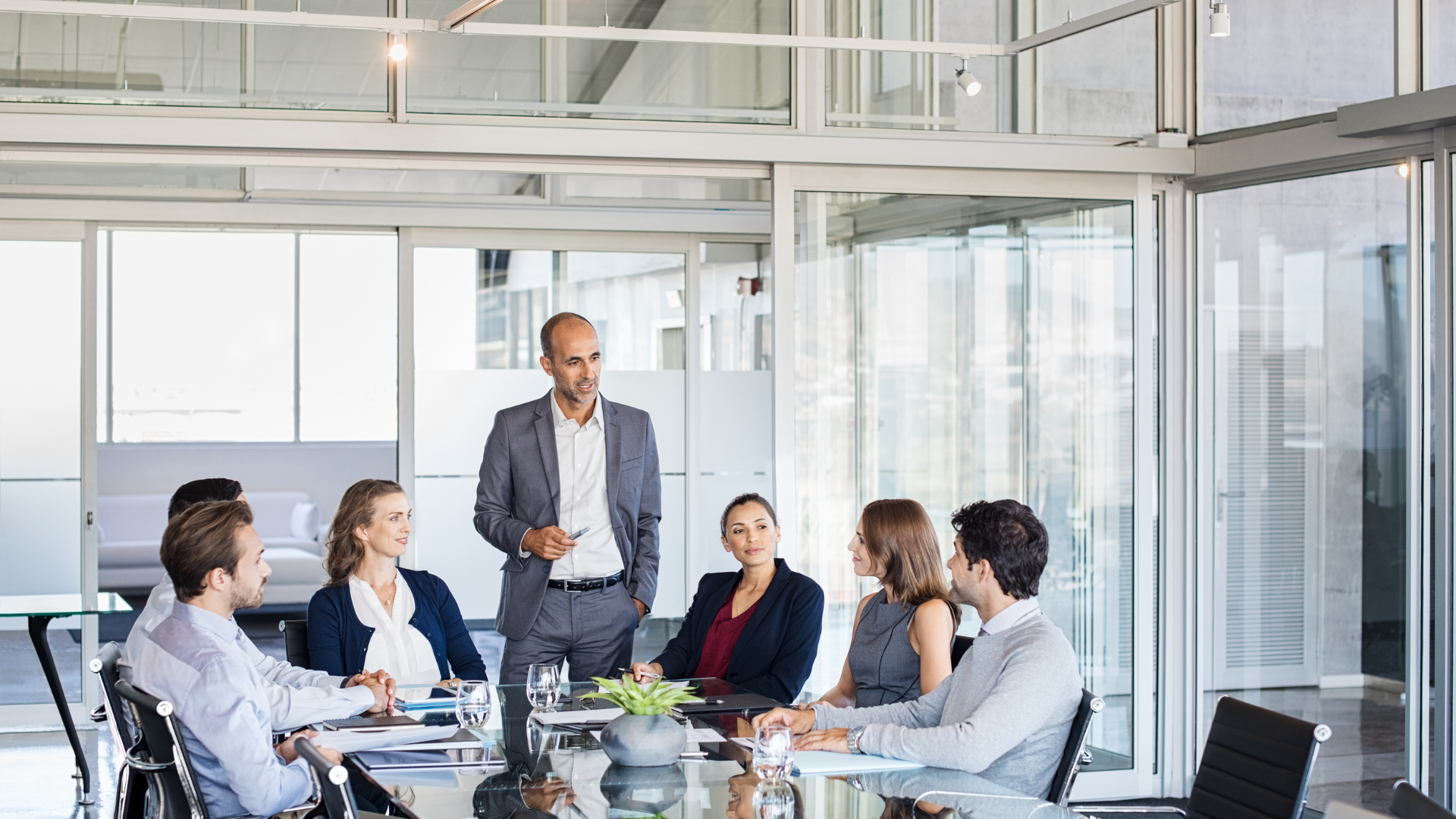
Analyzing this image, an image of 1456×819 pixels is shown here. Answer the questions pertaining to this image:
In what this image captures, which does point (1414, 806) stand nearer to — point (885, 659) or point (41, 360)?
point (885, 659)

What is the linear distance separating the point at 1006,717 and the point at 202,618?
5.54ft

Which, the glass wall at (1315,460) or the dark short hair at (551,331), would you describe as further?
the glass wall at (1315,460)

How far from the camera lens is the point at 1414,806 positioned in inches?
84.0

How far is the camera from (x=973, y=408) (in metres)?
5.35

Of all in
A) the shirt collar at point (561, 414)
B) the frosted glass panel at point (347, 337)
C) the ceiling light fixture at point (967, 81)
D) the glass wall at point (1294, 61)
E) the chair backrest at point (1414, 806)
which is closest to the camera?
the chair backrest at point (1414, 806)

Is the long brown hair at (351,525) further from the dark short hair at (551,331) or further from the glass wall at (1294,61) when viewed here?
the glass wall at (1294,61)

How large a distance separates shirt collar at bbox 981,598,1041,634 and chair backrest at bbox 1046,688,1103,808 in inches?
7.8

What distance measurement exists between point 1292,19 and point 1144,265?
103 centimetres

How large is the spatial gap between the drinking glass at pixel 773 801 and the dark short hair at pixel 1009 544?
773 mm

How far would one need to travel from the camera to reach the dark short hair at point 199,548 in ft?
9.87

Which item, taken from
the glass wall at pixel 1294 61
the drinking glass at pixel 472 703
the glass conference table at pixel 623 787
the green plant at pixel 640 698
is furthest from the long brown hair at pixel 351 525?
the glass wall at pixel 1294 61

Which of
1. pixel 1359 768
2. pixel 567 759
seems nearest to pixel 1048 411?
pixel 1359 768

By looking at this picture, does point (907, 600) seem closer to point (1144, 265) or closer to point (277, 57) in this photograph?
point (1144, 265)

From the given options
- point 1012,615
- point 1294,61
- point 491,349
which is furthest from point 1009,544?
point 491,349
